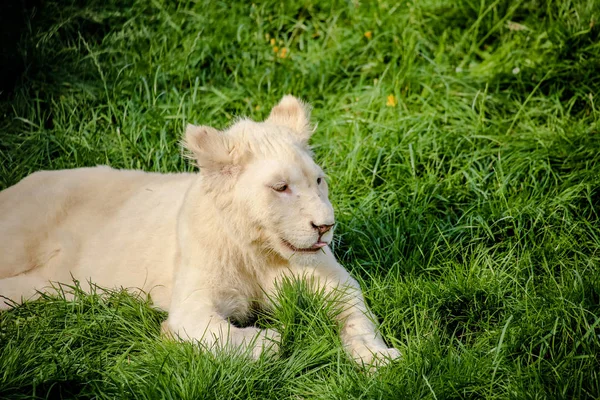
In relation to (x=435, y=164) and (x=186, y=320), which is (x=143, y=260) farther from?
(x=435, y=164)

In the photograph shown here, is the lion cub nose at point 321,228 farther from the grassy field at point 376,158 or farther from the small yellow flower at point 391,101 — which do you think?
the small yellow flower at point 391,101

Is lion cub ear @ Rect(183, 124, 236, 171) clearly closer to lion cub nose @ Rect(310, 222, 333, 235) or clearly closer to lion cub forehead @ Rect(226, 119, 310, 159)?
lion cub forehead @ Rect(226, 119, 310, 159)

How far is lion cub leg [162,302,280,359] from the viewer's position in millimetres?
3814

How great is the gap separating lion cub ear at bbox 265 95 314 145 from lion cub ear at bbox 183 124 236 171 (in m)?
0.51

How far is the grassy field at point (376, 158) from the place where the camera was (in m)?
3.70

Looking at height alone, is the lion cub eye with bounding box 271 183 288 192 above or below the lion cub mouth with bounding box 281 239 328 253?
above

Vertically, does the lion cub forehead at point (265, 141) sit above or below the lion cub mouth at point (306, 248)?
above

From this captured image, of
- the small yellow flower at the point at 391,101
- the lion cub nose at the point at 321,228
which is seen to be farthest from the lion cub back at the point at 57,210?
the small yellow flower at the point at 391,101

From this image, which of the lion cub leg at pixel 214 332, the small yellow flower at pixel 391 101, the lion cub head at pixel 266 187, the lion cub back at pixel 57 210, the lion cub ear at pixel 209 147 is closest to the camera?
the lion cub leg at pixel 214 332

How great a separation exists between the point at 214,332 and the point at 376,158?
8.17 ft

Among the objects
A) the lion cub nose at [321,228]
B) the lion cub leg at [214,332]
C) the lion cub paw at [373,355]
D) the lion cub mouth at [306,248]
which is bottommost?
the lion cub paw at [373,355]

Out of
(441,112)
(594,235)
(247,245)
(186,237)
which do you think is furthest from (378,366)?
(441,112)

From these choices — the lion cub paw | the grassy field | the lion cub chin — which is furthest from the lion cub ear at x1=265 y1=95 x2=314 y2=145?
the lion cub paw

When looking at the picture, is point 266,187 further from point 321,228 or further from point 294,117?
point 294,117
